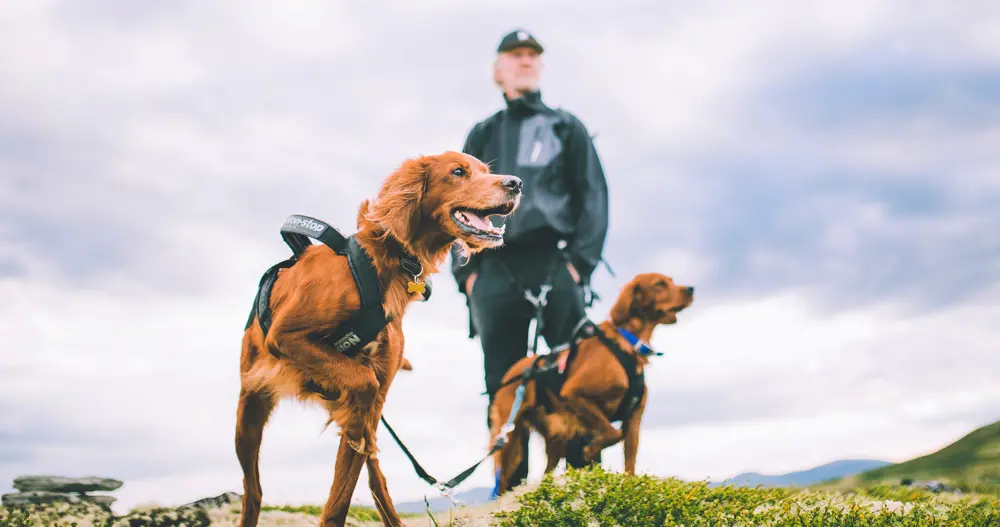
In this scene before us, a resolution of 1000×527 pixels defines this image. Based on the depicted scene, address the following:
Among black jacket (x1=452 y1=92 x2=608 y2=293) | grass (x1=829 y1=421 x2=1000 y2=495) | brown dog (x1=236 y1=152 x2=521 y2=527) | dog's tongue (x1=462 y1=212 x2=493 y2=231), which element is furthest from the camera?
grass (x1=829 y1=421 x2=1000 y2=495)

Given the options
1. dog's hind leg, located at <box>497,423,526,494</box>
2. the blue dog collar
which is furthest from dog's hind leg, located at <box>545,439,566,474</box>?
the blue dog collar

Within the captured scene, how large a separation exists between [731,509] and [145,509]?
3.98 meters

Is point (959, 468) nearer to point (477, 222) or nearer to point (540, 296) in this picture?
point (540, 296)

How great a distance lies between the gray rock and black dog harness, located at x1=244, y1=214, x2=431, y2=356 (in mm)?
2386

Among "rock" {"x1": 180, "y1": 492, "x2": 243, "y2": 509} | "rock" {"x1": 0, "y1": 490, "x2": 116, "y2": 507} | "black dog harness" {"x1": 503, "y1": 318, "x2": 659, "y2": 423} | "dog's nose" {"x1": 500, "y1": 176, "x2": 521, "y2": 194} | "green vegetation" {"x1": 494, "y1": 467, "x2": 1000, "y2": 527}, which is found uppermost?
"dog's nose" {"x1": 500, "y1": 176, "x2": 521, "y2": 194}

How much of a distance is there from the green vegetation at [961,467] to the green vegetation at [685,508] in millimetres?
4204

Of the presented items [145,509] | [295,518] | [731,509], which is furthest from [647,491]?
[145,509]

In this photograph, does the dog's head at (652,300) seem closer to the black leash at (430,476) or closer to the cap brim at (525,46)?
the cap brim at (525,46)

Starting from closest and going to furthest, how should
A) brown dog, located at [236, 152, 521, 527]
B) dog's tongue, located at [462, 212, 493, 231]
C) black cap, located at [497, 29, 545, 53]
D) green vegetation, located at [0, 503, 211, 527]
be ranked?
brown dog, located at [236, 152, 521, 527]
dog's tongue, located at [462, 212, 493, 231]
green vegetation, located at [0, 503, 211, 527]
black cap, located at [497, 29, 545, 53]

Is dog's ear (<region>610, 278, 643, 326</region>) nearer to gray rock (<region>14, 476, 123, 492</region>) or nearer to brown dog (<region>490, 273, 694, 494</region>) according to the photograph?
brown dog (<region>490, 273, 694, 494</region>)

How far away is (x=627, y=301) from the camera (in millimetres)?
8031

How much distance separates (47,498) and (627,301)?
5.04 meters

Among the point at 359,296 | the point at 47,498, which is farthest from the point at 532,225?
the point at 47,498

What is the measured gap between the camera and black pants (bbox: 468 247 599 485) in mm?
8070
